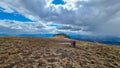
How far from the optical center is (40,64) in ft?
86.9

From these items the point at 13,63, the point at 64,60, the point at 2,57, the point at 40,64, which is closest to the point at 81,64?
the point at 64,60

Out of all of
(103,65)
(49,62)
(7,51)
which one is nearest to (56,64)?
(49,62)

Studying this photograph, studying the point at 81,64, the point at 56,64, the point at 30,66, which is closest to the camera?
the point at 30,66

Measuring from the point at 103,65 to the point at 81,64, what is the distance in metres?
4.94

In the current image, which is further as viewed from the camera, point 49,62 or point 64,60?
point 64,60

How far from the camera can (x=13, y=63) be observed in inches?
1032

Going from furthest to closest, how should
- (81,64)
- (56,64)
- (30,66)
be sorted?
(81,64) < (56,64) < (30,66)

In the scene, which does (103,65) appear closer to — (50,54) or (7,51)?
(50,54)

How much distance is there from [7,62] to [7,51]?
A: 22.8ft

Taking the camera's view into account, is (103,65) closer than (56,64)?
No

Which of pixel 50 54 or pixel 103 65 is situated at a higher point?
pixel 50 54

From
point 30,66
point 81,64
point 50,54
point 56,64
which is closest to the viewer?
point 30,66

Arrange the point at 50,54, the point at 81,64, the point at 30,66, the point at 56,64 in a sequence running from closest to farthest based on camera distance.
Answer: the point at 30,66 → the point at 56,64 → the point at 81,64 → the point at 50,54

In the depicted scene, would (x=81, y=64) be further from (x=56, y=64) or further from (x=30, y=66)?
(x=30, y=66)
